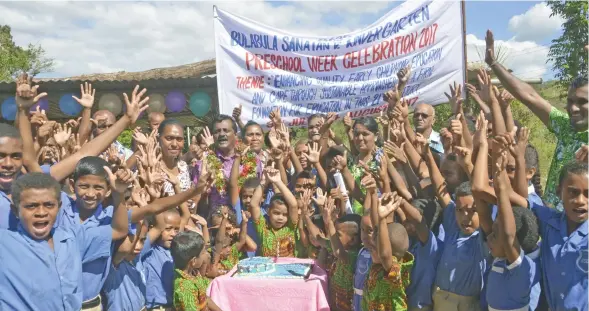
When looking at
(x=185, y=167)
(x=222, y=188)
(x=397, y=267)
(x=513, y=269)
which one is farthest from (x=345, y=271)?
(x=185, y=167)

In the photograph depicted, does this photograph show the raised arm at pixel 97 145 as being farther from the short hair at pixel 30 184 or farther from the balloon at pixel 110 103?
the balloon at pixel 110 103

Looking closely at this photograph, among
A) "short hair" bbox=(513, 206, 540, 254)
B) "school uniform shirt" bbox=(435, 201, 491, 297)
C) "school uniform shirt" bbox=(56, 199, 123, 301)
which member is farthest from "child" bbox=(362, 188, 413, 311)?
"school uniform shirt" bbox=(56, 199, 123, 301)

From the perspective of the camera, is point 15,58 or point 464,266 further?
point 15,58

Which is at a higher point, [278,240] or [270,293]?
[278,240]

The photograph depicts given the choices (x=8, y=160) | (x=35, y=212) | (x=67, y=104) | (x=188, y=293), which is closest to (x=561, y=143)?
(x=188, y=293)

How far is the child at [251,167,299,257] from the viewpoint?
4.06 meters

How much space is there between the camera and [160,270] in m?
3.47

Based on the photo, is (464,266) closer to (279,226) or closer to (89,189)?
(279,226)

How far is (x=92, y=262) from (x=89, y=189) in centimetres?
40

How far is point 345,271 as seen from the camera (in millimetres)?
3473

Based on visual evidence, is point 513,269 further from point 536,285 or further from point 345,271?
point 345,271

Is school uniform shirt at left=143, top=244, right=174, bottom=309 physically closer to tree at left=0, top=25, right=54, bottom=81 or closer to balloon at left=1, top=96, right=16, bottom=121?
balloon at left=1, top=96, right=16, bottom=121

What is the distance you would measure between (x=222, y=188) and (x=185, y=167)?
1.22 feet

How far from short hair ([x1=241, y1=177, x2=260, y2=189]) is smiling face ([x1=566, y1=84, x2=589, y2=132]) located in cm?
246
